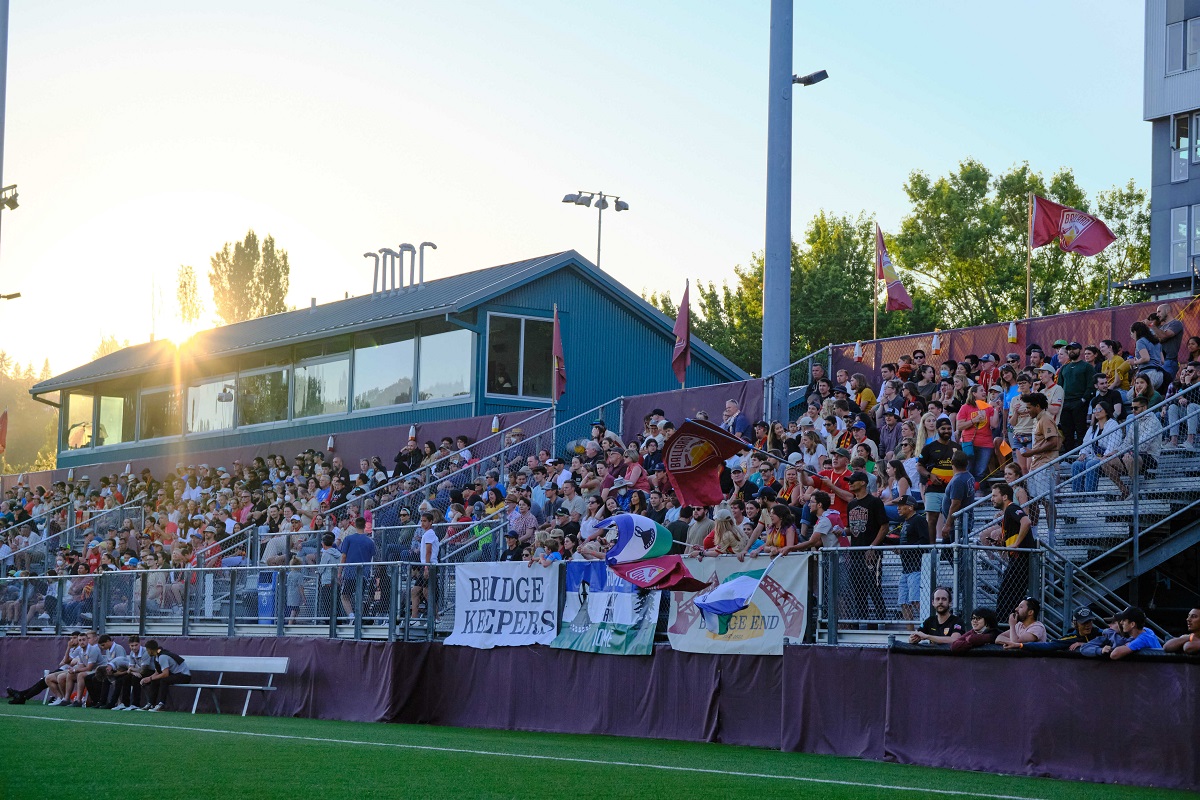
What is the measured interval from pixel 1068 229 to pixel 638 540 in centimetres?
1222

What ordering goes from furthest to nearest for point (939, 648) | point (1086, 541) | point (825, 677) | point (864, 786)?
point (1086, 541) < point (825, 677) < point (939, 648) < point (864, 786)

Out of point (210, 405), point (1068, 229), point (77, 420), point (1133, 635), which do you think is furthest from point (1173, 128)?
point (77, 420)

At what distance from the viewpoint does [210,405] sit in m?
42.0

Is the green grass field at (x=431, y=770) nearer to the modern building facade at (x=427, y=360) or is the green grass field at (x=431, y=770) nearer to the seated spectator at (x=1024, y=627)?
the seated spectator at (x=1024, y=627)

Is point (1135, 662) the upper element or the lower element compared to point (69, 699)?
upper

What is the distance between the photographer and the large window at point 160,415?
142 feet

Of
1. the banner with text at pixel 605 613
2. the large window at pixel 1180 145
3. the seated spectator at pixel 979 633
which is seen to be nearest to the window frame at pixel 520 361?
the banner with text at pixel 605 613

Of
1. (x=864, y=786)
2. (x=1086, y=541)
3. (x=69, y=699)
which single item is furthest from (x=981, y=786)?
(x=69, y=699)

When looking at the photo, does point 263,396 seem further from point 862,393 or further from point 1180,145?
point 1180,145

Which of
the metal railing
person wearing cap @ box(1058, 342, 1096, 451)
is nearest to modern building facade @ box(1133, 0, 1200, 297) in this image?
person wearing cap @ box(1058, 342, 1096, 451)

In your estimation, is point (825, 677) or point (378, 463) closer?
point (825, 677)

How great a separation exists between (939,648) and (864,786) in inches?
108

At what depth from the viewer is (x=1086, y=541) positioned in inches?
637

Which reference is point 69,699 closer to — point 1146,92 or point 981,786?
→ point 981,786
